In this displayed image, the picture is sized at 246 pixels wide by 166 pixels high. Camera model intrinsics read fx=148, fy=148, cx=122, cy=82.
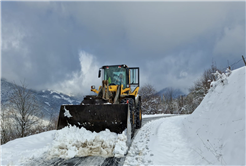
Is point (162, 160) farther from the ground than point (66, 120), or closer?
closer

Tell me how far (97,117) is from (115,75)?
2773mm

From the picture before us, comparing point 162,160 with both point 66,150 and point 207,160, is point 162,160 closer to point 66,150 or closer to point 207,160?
point 207,160

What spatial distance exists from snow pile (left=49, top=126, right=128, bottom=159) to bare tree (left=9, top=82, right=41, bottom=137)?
11972mm

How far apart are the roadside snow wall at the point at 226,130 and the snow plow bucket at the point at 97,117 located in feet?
6.74

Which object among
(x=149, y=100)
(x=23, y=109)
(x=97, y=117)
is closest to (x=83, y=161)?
(x=97, y=117)

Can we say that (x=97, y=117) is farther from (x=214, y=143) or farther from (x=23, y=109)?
(x=23, y=109)

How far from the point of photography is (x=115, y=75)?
6766 millimetres

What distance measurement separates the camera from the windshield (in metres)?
6.69

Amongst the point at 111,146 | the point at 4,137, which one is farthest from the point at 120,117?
the point at 4,137

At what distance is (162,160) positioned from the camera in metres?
3.24

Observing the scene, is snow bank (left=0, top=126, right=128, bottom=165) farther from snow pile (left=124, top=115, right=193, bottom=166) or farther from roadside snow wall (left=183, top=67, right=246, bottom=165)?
roadside snow wall (left=183, top=67, right=246, bottom=165)

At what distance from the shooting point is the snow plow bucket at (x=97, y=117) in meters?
4.28

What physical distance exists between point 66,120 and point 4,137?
12786 mm

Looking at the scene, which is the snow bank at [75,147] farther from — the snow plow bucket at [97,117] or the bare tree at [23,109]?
the bare tree at [23,109]
